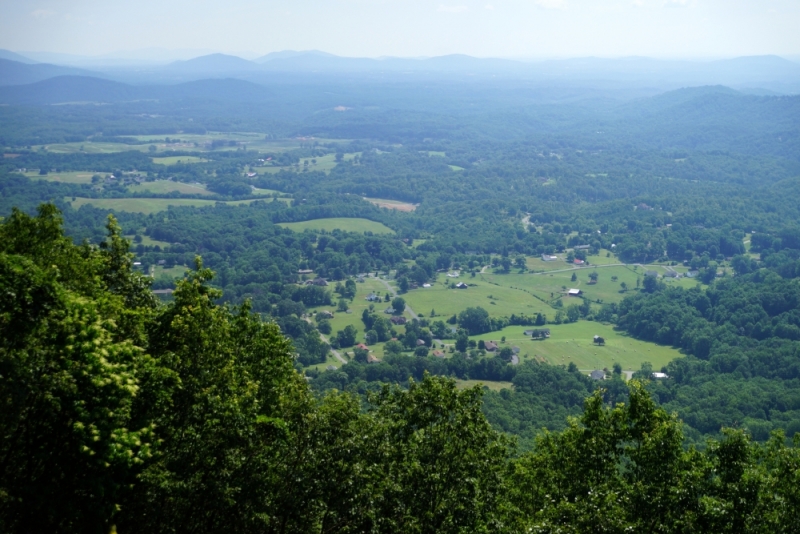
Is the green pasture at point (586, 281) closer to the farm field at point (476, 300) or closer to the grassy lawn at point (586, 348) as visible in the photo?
the farm field at point (476, 300)

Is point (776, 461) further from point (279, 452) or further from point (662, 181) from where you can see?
point (662, 181)

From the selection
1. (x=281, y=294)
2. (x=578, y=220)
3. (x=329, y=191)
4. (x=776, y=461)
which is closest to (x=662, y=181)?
(x=578, y=220)

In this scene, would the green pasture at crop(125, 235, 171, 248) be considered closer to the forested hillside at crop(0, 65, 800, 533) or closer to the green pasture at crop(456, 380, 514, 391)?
the forested hillside at crop(0, 65, 800, 533)

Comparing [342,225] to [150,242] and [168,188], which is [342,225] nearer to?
[150,242]

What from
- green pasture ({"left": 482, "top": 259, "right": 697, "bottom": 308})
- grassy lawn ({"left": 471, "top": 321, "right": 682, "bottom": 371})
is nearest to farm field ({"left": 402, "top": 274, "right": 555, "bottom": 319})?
green pasture ({"left": 482, "top": 259, "right": 697, "bottom": 308})

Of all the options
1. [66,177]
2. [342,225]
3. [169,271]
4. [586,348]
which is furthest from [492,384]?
[66,177]
